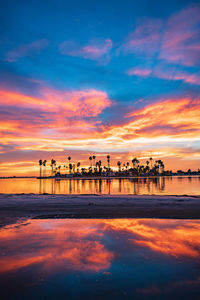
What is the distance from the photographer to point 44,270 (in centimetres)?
602

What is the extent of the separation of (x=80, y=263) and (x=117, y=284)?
1.60m

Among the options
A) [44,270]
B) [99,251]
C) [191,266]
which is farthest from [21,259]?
[191,266]

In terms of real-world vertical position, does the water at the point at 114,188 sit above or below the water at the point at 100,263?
below

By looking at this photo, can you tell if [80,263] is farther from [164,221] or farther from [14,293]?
[164,221]

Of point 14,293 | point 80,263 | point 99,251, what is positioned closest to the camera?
point 14,293

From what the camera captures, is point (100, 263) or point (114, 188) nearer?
point (100, 263)

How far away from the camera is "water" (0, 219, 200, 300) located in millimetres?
4977

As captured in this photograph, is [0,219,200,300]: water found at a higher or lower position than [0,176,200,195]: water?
higher

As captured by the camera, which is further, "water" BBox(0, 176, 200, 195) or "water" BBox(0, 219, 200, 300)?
"water" BBox(0, 176, 200, 195)

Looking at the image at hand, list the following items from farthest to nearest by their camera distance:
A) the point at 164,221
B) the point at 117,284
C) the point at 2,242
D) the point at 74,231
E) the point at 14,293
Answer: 1. the point at 164,221
2. the point at 74,231
3. the point at 2,242
4. the point at 117,284
5. the point at 14,293

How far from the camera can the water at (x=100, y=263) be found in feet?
16.3

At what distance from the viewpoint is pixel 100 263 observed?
257 inches

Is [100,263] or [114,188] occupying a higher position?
[100,263]

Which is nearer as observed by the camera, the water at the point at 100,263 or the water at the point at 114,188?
the water at the point at 100,263
